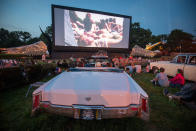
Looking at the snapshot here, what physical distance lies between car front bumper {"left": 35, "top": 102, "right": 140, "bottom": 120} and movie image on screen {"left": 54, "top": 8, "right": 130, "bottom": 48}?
571 inches

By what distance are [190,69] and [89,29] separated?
13552 mm

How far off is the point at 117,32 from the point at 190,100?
15.8m

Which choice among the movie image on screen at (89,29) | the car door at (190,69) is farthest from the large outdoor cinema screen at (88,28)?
the car door at (190,69)

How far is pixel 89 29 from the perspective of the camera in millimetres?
14852

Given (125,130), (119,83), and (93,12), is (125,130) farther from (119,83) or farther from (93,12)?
(93,12)

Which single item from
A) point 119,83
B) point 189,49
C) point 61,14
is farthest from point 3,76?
point 189,49

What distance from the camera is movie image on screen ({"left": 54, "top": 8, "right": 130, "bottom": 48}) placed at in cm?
1383

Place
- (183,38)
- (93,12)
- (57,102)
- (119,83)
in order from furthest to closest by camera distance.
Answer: (183,38), (93,12), (119,83), (57,102)

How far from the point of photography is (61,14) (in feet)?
44.8

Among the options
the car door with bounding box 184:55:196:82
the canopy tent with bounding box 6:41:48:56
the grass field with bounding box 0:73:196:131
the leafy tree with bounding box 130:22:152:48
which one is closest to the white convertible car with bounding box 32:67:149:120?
the grass field with bounding box 0:73:196:131

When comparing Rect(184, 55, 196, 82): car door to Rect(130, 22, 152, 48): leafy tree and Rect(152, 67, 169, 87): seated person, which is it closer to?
Rect(152, 67, 169, 87): seated person

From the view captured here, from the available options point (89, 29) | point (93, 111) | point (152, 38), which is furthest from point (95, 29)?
point (152, 38)

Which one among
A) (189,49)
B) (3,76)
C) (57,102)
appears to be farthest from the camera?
(189,49)

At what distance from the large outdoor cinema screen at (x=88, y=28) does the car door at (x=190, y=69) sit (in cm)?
1266
